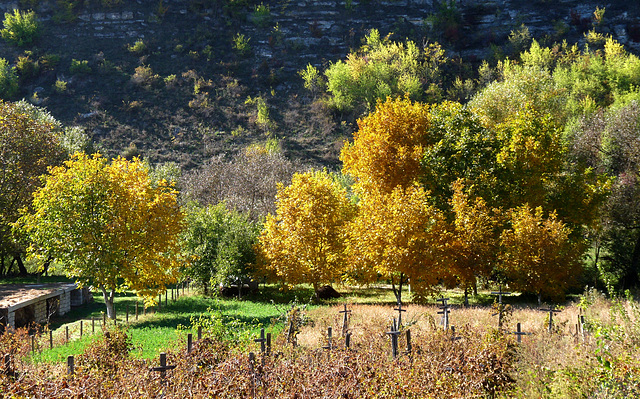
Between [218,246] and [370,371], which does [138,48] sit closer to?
[218,246]

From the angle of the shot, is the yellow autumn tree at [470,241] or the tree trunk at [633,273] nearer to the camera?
the yellow autumn tree at [470,241]

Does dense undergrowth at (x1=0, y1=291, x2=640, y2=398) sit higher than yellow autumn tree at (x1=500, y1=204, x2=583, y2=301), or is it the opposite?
yellow autumn tree at (x1=500, y1=204, x2=583, y2=301)

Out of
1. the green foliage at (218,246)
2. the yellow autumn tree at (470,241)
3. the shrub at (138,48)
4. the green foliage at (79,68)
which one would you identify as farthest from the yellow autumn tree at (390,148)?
the shrub at (138,48)

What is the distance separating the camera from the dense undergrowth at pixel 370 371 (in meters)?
8.40

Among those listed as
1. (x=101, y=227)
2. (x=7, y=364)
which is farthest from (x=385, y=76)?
(x=7, y=364)

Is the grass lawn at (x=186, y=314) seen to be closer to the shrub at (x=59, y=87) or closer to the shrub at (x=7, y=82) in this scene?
the shrub at (x=59, y=87)

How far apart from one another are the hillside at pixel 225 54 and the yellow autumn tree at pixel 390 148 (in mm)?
35649

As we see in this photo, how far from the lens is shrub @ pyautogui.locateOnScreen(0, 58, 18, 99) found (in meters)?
74.5

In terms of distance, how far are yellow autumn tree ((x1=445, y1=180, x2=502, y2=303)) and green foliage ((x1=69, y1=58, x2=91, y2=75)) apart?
74.2 meters

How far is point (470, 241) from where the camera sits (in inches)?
1088

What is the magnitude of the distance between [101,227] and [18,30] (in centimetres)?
8119

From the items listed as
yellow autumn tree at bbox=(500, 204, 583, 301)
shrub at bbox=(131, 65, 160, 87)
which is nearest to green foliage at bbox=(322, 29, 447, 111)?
shrub at bbox=(131, 65, 160, 87)

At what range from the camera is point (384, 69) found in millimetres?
81188

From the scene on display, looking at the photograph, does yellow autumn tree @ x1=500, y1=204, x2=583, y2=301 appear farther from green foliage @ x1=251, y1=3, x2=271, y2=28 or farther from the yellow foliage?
green foliage @ x1=251, y1=3, x2=271, y2=28
